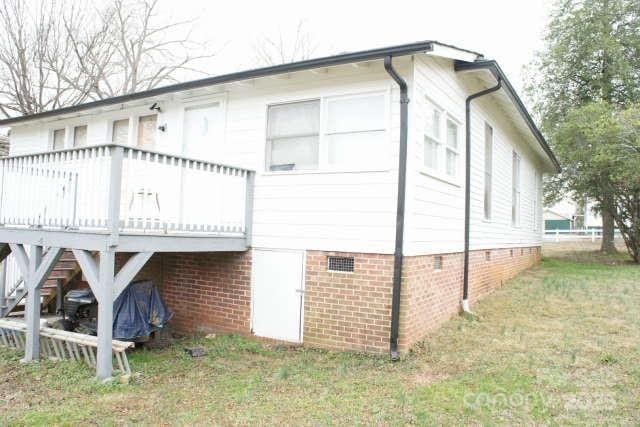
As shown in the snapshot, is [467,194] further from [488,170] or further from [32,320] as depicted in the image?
[32,320]

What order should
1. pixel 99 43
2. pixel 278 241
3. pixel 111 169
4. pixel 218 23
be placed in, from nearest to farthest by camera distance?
pixel 111 169, pixel 278 241, pixel 99 43, pixel 218 23

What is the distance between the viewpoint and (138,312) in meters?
6.79

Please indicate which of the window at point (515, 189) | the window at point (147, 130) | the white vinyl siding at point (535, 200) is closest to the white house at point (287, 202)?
the window at point (147, 130)

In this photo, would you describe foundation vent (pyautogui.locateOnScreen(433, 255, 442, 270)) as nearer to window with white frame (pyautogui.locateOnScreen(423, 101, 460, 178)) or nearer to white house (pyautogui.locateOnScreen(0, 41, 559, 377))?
white house (pyautogui.locateOnScreen(0, 41, 559, 377))

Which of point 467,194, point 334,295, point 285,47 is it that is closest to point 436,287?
point 334,295

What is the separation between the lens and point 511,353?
6211 millimetres

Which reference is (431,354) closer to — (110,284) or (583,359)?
(583,359)

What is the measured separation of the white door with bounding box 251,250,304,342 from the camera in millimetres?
6895

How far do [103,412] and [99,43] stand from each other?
2044cm

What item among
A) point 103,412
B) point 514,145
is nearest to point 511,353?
point 103,412

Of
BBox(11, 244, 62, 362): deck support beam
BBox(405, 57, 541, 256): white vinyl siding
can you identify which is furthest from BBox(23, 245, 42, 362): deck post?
BBox(405, 57, 541, 256): white vinyl siding

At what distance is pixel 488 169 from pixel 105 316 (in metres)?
7.98

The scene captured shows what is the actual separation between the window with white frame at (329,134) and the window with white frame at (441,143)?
0.84 meters

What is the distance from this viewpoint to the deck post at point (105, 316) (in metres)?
5.44
